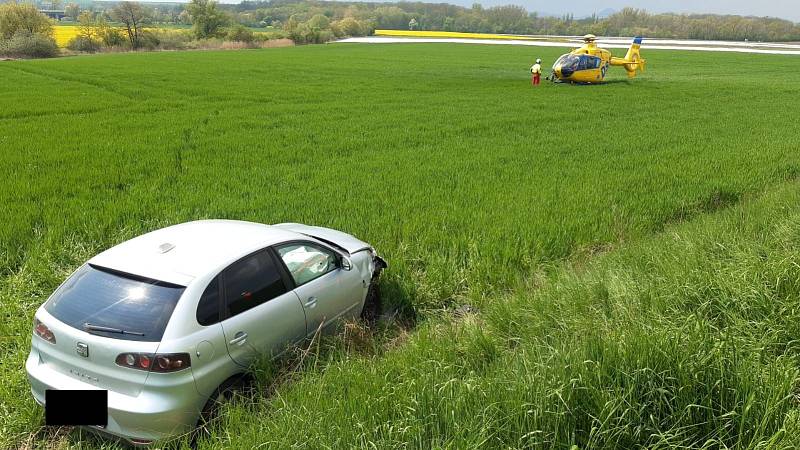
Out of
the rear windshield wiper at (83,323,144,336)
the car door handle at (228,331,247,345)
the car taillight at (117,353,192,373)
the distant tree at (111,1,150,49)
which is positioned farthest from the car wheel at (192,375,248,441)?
the distant tree at (111,1,150,49)

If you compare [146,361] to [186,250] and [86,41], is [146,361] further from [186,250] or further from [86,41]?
[86,41]

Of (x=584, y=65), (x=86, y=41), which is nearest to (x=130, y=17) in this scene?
(x=86, y=41)

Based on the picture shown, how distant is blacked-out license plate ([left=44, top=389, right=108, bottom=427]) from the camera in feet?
13.3

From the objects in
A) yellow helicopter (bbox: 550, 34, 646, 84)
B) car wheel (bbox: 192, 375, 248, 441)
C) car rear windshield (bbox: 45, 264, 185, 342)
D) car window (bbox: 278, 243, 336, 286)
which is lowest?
car wheel (bbox: 192, 375, 248, 441)

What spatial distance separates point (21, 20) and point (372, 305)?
84.6 metres

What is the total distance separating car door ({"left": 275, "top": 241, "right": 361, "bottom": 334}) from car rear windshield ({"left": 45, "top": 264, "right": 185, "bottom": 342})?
1263mm

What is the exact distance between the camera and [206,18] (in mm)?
97250

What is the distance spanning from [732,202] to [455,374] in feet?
28.7

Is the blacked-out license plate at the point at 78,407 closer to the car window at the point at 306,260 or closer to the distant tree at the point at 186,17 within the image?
the car window at the point at 306,260

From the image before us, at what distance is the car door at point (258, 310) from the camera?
4641mm

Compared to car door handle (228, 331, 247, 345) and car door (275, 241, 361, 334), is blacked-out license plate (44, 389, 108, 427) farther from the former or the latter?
car door (275, 241, 361, 334)

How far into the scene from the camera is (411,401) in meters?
3.56

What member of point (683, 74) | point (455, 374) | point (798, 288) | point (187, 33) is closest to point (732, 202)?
point (798, 288)

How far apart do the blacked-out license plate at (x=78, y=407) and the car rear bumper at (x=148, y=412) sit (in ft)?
0.13
